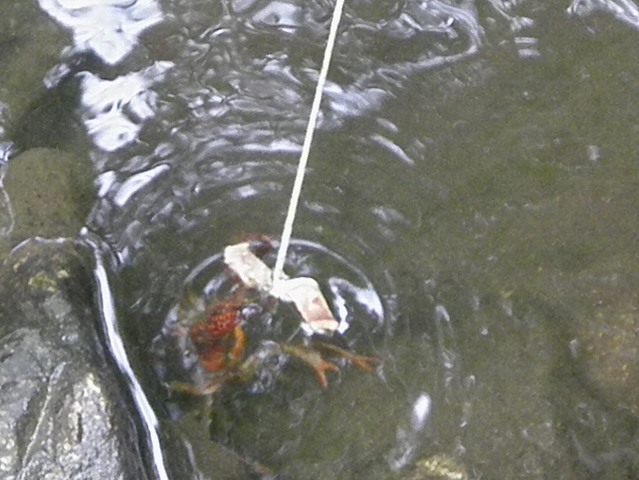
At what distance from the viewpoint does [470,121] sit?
9.75ft

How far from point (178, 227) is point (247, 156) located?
0.39 metres

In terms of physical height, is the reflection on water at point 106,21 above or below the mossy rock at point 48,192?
above

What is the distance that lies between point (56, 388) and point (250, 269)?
709 mm

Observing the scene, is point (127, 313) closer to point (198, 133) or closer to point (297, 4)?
point (198, 133)

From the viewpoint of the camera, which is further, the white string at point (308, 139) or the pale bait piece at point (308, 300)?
the pale bait piece at point (308, 300)

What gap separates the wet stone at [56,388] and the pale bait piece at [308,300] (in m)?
0.59

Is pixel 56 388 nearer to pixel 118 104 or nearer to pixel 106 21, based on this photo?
pixel 118 104

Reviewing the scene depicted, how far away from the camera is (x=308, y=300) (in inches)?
94.2

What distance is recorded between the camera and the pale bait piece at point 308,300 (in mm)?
2393

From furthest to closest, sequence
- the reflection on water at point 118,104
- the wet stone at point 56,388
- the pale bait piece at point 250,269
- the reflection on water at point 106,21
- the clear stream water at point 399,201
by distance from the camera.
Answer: the reflection on water at point 106,21, the reflection on water at point 118,104, the pale bait piece at point 250,269, the clear stream water at point 399,201, the wet stone at point 56,388

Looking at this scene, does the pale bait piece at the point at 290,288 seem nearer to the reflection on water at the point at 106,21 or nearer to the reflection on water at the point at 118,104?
the reflection on water at the point at 118,104

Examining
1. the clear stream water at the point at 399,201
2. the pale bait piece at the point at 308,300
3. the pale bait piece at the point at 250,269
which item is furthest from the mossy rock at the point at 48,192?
the pale bait piece at the point at 308,300

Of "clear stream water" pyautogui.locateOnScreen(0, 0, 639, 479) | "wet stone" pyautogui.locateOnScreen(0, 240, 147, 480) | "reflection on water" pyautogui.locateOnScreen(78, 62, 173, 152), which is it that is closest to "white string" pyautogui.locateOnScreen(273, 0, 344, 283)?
"clear stream water" pyautogui.locateOnScreen(0, 0, 639, 479)

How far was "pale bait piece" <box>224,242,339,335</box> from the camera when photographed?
7.86 ft
